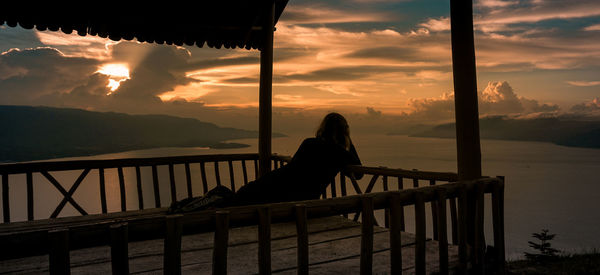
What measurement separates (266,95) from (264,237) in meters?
4.41

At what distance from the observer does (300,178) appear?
383cm

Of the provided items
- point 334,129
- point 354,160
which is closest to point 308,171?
point 334,129

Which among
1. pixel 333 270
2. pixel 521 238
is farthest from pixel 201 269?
pixel 521 238

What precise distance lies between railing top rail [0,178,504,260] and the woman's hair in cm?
142

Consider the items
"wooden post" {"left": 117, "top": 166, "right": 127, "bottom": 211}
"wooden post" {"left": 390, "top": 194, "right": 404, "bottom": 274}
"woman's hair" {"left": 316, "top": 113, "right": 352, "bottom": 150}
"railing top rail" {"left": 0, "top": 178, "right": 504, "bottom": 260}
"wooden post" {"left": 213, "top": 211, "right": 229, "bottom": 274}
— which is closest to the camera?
"railing top rail" {"left": 0, "top": 178, "right": 504, "bottom": 260}

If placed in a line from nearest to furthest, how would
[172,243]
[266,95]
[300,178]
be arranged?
[172,243]
[300,178]
[266,95]

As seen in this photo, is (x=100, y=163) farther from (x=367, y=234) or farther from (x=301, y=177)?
(x=367, y=234)

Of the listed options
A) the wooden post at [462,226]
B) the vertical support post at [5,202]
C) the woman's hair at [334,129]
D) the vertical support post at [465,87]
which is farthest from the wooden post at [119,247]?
the vertical support post at [5,202]

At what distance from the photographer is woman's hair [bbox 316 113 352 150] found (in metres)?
4.01

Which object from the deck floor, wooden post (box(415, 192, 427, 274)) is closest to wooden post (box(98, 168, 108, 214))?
the deck floor

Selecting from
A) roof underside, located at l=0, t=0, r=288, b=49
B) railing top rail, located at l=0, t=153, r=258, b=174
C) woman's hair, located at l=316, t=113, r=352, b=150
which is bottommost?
railing top rail, located at l=0, t=153, r=258, b=174

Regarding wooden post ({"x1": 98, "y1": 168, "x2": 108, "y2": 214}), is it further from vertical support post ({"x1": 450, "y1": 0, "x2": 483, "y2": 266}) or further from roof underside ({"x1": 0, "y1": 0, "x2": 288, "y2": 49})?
vertical support post ({"x1": 450, "y1": 0, "x2": 483, "y2": 266})

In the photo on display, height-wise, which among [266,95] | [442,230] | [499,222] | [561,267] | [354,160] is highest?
[266,95]

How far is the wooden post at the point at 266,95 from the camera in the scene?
20.5 ft
